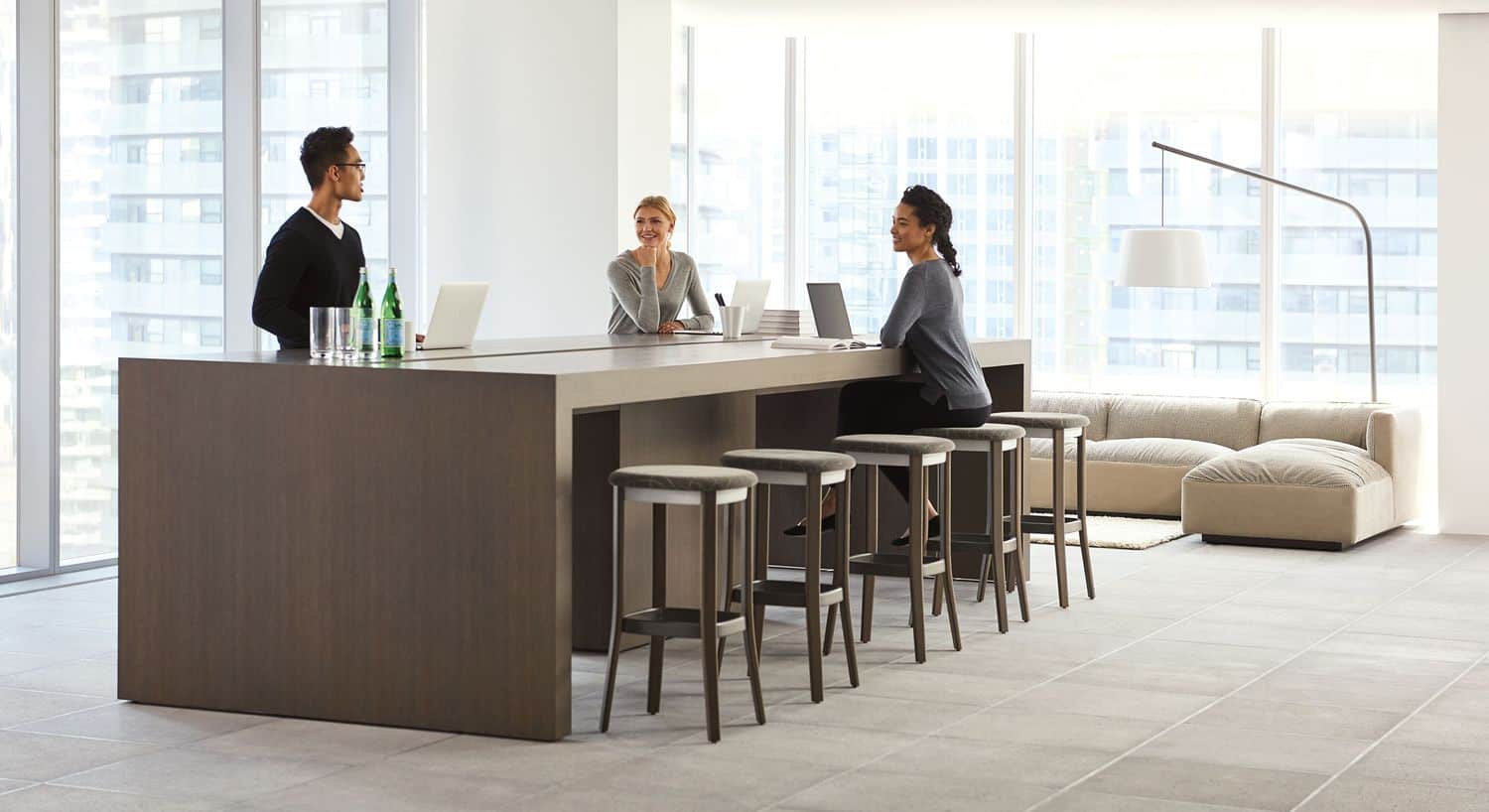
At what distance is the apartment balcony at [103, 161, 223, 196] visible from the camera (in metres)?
7.52

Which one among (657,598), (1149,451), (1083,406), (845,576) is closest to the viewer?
(657,598)

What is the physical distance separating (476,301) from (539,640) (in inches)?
58.6

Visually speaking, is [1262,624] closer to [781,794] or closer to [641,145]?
[781,794]

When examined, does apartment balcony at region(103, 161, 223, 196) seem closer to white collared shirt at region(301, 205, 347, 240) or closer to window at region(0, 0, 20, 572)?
window at region(0, 0, 20, 572)

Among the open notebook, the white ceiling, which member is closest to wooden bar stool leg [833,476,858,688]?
the open notebook

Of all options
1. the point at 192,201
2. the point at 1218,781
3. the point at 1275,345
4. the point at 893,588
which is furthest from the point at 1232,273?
the point at 1218,781

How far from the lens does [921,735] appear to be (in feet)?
15.0

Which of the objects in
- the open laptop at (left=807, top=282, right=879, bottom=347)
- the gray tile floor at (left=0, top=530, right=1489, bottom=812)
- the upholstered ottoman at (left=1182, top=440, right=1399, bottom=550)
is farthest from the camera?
the upholstered ottoman at (left=1182, top=440, right=1399, bottom=550)

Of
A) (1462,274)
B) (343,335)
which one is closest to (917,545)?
(343,335)

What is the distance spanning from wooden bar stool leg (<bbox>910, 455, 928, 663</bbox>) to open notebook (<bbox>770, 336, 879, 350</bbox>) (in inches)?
30.1

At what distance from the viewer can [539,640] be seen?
14.7 feet

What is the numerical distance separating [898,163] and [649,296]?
4531mm

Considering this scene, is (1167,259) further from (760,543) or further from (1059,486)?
(760,543)

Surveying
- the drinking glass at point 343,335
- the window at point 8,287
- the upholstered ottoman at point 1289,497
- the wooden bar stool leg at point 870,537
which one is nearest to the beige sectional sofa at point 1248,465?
the upholstered ottoman at point 1289,497
